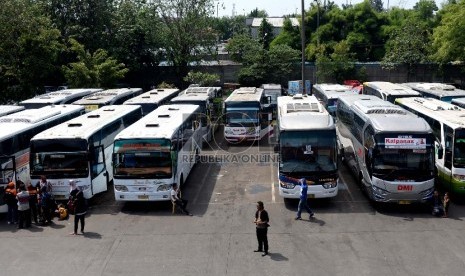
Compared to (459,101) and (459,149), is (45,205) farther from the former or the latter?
(459,101)

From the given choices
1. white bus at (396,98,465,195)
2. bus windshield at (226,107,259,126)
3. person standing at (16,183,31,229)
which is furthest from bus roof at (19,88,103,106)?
white bus at (396,98,465,195)

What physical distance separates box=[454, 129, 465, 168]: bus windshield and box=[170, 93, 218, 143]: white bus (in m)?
12.9

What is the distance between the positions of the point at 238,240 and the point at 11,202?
725cm

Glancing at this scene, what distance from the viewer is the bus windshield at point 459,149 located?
17.3 meters

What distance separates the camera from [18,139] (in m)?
18.5

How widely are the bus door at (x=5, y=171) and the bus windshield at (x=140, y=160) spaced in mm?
3237

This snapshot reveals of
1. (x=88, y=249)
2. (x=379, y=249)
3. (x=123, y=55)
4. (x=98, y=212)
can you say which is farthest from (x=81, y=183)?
(x=123, y=55)

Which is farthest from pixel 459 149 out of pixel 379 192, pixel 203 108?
pixel 203 108

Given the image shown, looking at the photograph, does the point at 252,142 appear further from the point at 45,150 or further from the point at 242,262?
the point at 242,262

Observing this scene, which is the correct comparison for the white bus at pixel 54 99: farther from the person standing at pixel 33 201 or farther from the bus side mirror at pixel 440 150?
the bus side mirror at pixel 440 150

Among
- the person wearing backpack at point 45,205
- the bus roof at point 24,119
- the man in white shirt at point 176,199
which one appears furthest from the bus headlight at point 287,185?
the bus roof at point 24,119

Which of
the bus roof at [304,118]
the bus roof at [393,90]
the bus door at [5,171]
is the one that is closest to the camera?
the bus door at [5,171]

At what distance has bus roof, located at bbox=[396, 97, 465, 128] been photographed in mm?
18094

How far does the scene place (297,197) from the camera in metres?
17.4
